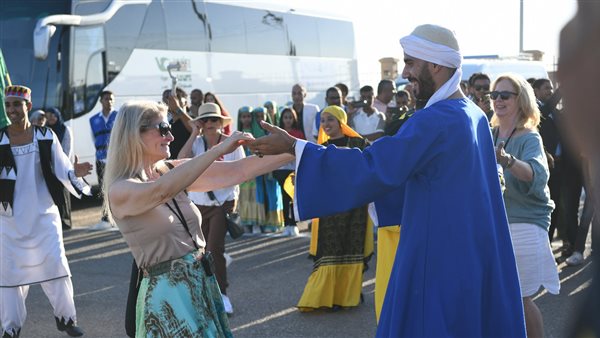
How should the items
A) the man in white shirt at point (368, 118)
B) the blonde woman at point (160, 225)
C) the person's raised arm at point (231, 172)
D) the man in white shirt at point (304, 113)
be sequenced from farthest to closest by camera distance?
1. the man in white shirt at point (304, 113)
2. the man in white shirt at point (368, 118)
3. the person's raised arm at point (231, 172)
4. the blonde woman at point (160, 225)

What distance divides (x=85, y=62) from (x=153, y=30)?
6.25ft

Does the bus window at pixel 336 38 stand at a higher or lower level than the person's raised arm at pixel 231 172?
higher

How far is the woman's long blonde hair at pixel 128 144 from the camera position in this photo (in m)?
3.96

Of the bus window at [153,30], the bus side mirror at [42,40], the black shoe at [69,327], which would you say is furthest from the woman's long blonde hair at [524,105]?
the bus window at [153,30]

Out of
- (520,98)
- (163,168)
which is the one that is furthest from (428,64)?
(520,98)

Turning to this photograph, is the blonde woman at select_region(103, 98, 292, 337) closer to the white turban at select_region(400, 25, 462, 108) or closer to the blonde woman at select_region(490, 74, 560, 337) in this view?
the white turban at select_region(400, 25, 462, 108)

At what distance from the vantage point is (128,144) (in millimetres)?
3986

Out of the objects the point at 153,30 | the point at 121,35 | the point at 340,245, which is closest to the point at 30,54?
the point at 121,35

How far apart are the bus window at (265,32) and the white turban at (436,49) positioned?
15572 millimetres

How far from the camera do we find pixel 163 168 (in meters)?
4.22

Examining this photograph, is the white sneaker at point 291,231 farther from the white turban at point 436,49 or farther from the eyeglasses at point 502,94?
the white turban at point 436,49

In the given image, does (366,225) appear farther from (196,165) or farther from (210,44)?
(210,44)

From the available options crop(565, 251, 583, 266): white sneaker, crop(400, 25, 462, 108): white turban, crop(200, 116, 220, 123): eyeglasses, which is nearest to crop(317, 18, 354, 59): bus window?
crop(565, 251, 583, 266): white sneaker

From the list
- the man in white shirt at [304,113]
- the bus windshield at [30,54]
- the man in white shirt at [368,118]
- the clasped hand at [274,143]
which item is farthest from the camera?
the bus windshield at [30,54]
